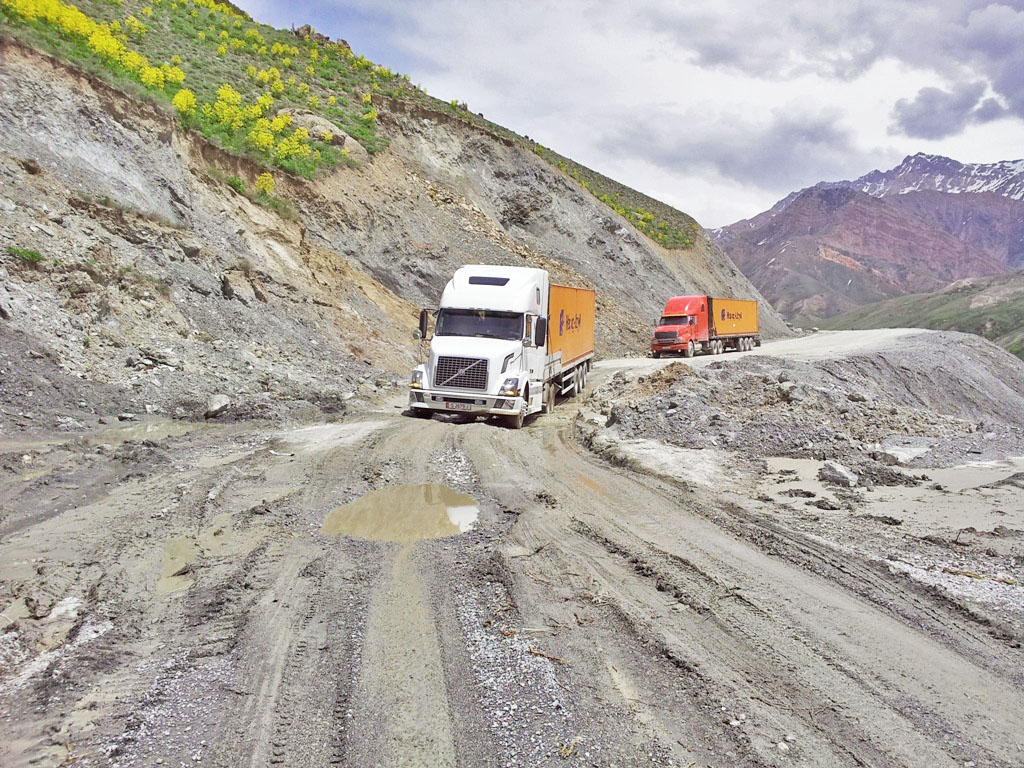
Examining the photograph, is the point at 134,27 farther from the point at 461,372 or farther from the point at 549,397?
the point at 549,397

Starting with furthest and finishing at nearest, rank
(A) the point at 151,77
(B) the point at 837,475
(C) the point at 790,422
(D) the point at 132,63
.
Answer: (A) the point at 151,77
(D) the point at 132,63
(C) the point at 790,422
(B) the point at 837,475

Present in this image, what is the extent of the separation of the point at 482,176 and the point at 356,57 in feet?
46.0

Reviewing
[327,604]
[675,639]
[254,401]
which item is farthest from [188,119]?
[675,639]

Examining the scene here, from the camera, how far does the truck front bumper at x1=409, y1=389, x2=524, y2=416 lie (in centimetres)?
1451

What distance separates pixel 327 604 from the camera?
5543 millimetres

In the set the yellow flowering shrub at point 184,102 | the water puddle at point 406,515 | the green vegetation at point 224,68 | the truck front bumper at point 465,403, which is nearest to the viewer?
the water puddle at point 406,515

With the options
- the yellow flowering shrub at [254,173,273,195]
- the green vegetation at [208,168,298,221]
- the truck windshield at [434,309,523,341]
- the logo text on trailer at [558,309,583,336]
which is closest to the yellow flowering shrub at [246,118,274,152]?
the green vegetation at [208,168,298,221]

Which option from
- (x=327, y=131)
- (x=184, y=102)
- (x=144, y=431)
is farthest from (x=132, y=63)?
(x=144, y=431)

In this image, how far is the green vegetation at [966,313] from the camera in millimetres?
106056

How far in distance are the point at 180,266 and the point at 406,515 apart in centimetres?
1378

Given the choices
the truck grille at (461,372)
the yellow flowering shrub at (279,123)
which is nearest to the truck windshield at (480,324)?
the truck grille at (461,372)

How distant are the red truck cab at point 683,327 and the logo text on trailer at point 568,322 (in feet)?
42.5

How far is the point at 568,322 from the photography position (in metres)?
19.8

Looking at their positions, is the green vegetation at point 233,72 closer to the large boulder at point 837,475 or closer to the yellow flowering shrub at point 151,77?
the yellow flowering shrub at point 151,77
